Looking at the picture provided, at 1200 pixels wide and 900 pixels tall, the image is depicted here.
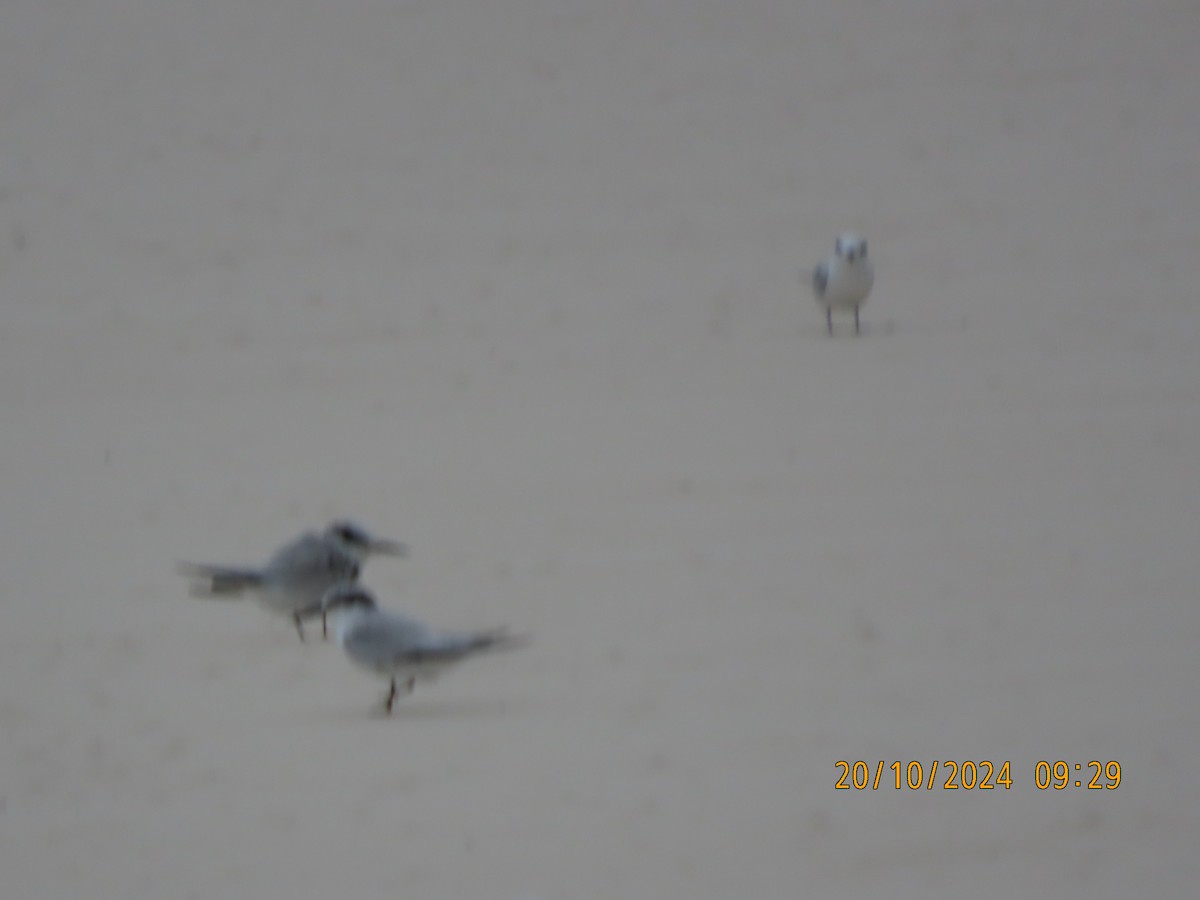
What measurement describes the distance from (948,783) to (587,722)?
948 mm

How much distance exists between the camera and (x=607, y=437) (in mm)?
7871

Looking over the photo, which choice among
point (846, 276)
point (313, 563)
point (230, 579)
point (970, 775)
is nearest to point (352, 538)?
point (313, 563)

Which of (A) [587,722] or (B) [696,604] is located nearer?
(A) [587,722]

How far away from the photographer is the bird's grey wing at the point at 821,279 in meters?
9.09

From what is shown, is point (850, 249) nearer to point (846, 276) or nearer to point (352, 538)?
point (846, 276)

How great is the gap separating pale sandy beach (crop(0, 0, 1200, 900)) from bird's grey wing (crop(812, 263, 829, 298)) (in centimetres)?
21

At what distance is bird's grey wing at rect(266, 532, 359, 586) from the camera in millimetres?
5891

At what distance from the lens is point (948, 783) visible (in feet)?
16.2

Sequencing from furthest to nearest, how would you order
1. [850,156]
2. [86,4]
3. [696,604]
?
[86,4]
[850,156]
[696,604]

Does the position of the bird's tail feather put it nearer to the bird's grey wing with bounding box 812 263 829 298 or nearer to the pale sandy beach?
the pale sandy beach

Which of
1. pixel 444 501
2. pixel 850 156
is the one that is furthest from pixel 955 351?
pixel 850 156

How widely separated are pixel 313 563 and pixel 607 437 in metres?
2.16

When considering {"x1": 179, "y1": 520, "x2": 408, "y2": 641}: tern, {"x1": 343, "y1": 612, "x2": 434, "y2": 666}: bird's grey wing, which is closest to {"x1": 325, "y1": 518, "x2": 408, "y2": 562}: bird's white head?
{"x1": 179, "y1": 520, "x2": 408, "y2": 641}: tern

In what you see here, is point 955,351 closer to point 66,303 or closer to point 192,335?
point 192,335
